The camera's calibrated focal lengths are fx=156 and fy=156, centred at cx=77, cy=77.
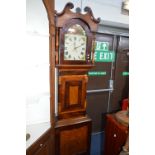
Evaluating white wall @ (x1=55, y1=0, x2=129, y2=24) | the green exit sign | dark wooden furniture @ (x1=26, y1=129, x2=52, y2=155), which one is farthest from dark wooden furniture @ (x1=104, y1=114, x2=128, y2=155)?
white wall @ (x1=55, y1=0, x2=129, y2=24)

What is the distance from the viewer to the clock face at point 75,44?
1.59m

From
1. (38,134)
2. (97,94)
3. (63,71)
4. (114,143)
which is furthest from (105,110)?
(38,134)

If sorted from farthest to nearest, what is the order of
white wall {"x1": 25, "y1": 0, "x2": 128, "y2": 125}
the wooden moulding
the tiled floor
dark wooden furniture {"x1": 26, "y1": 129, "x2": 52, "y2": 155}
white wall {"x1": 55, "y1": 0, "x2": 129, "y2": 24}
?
the tiled floor
white wall {"x1": 55, "y1": 0, "x2": 129, "y2": 24}
the wooden moulding
white wall {"x1": 25, "y1": 0, "x2": 128, "y2": 125}
dark wooden furniture {"x1": 26, "y1": 129, "x2": 52, "y2": 155}

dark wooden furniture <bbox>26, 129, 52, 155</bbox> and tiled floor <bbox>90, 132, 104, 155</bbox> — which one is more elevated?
dark wooden furniture <bbox>26, 129, 52, 155</bbox>

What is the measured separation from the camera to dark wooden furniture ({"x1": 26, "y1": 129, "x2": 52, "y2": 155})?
3.92 feet

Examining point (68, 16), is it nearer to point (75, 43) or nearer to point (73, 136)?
point (75, 43)

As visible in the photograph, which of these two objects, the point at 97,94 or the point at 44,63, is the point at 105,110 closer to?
the point at 97,94

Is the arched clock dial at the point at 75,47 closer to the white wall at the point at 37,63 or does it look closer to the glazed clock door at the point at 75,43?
the glazed clock door at the point at 75,43

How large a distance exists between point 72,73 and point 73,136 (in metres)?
0.71

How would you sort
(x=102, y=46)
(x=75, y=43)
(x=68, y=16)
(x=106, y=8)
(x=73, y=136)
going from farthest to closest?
(x=102, y=46), (x=106, y=8), (x=73, y=136), (x=75, y=43), (x=68, y=16)

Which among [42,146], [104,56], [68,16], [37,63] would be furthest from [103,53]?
[42,146]

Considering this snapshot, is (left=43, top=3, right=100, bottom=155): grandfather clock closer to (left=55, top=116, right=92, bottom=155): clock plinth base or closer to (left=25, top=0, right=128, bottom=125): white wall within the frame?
(left=55, top=116, right=92, bottom=155): clock plinth base

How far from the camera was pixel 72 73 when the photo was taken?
1687 millimetres

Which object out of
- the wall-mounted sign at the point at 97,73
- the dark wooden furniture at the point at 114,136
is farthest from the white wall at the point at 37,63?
the wall-mounted sign at the point at 97,73
